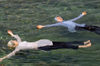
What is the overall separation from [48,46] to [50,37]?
1.38 meters

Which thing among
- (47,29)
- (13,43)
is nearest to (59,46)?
(13,43)

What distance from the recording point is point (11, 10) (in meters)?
11.2

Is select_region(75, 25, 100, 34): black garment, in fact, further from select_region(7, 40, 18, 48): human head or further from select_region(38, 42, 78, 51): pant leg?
select_region(7, 40, 18, 48): human head

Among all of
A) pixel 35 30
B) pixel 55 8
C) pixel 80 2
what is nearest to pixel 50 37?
pixel 35 30

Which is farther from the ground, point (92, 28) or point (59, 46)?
point (92, 28)

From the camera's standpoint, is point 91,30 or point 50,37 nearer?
point 91,30

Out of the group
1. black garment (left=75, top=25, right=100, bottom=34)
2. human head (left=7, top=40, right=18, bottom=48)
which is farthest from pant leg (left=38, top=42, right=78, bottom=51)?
black garment (left=75, top=25, right=100, bottom=34)

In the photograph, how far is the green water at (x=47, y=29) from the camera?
6371 mm

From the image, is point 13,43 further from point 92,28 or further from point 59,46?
point 92,28

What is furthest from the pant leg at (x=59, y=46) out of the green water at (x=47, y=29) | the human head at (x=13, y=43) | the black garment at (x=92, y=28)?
the black garment at (x=92, y=28)

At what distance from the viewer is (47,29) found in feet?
28.0

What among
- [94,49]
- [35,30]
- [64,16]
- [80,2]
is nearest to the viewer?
[94,49]

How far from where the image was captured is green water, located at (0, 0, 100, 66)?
20.9ft

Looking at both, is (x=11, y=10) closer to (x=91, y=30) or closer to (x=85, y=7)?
(x=85, y=7)
